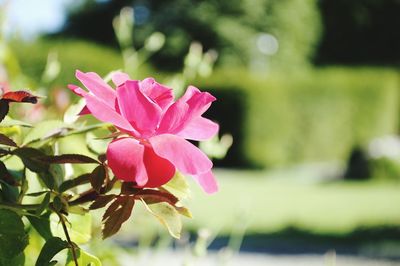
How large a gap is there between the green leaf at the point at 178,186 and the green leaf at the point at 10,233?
4.8 inches

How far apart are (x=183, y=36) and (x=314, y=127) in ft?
31.2

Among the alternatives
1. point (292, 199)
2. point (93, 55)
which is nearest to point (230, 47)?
point (93, 55)

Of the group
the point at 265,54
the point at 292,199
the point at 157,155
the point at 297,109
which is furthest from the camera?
the point at 265,54

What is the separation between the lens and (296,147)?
1437cm

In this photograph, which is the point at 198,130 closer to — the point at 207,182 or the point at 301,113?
the point at 207,182

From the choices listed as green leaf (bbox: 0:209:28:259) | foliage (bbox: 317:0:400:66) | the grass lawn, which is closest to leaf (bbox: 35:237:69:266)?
green leaf (bbox: 0:209:28:259)

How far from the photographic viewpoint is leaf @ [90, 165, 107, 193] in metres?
0.51

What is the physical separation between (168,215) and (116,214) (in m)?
0.04

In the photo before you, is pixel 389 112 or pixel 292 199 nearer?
pixel 292 199

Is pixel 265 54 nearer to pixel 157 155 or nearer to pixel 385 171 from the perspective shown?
pixel 385 171

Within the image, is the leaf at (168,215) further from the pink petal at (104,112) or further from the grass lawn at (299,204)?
the grass lawn at (299,204)

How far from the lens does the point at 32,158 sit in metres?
0.53

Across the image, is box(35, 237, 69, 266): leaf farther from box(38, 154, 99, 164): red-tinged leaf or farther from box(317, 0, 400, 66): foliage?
box(317, 0, 400, 66): foliage

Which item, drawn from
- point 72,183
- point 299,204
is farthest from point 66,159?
point 299,204
